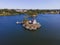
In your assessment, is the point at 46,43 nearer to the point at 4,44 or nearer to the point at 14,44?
the point at 14,44

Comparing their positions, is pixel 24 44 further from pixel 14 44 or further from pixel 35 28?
pixel 35 28

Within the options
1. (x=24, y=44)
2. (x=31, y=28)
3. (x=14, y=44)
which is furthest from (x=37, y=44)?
(x=31, y=28)

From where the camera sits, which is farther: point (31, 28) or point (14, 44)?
point (31, 28)

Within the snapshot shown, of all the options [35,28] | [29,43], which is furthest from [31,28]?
[29,43]

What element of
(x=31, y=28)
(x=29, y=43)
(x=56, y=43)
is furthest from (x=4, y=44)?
(x=31, y=28)

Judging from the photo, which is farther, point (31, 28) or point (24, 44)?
point (31, 28)

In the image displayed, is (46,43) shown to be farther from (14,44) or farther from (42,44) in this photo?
(14,44)

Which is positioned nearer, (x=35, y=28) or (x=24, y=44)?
(x=24, y=44)
